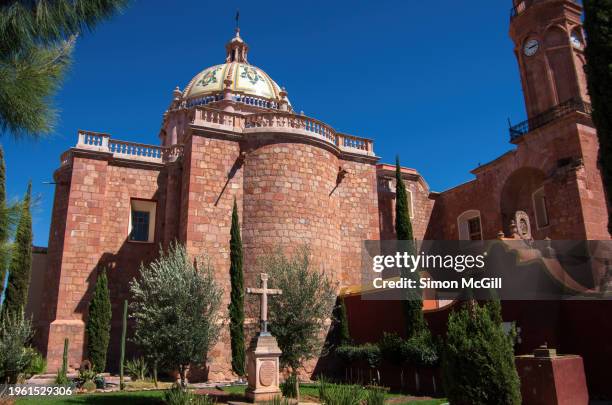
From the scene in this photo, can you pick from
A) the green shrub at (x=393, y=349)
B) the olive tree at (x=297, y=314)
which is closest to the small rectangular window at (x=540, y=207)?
the green shrub at (x=393, y=349)

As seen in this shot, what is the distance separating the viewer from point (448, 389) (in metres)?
8.08

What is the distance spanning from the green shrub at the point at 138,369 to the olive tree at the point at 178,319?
467 centimetres

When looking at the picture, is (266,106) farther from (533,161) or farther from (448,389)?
(448,389)

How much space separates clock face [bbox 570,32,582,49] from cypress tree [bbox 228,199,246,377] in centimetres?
1662

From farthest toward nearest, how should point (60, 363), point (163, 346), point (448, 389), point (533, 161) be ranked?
point (533, 161) < point (60, 363) < point (163, 346) < point (448, 389)

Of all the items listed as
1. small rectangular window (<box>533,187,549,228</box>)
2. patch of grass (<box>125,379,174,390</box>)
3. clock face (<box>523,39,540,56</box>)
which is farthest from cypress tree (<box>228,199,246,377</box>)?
clock face (<box>523,39,540,56</box>)

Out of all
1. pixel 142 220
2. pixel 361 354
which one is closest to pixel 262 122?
pixel 142 220

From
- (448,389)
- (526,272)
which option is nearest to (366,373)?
(526,272)

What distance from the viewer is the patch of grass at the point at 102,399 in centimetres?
1095

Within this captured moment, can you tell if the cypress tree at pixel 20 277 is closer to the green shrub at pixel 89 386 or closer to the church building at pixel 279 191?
the church building at pixel 279 191

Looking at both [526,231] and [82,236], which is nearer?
[526,231]

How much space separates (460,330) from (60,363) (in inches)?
582

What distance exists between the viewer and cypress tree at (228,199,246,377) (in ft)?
52.0

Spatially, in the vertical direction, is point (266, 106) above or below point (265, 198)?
above
